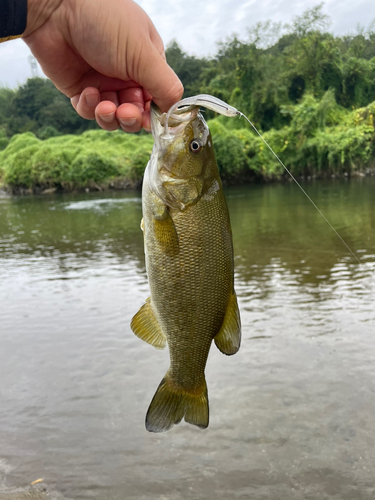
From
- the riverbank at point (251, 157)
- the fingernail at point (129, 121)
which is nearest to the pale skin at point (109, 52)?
the fingernail at point (129, 121)

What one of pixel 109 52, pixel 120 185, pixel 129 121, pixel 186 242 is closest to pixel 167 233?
pixel 186 242

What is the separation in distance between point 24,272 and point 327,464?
11.3 m

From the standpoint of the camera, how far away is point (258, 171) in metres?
44.8

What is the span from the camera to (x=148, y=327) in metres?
2.26

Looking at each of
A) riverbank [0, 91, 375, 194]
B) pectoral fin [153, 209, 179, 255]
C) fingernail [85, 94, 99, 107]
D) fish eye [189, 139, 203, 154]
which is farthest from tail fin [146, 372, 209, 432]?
riverbank [0, 91, 375, 194]

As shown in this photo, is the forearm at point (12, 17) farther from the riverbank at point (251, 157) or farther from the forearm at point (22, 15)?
the riverbank at point (251, 157)

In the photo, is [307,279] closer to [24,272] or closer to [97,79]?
[24,272]

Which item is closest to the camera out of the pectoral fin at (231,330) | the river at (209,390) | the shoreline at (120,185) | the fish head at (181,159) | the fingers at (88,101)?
the fish head at (181,159)

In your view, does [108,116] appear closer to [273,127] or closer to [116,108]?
[116,108]

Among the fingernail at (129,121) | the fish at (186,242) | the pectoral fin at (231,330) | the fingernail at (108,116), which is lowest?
the pectoral fin at (231,330)

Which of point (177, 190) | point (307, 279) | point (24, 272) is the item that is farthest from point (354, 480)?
point (24, 272)

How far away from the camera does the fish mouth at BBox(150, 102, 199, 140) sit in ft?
6.61

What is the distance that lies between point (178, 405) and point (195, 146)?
1146mm

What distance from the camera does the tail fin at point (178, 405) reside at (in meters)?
2.20
